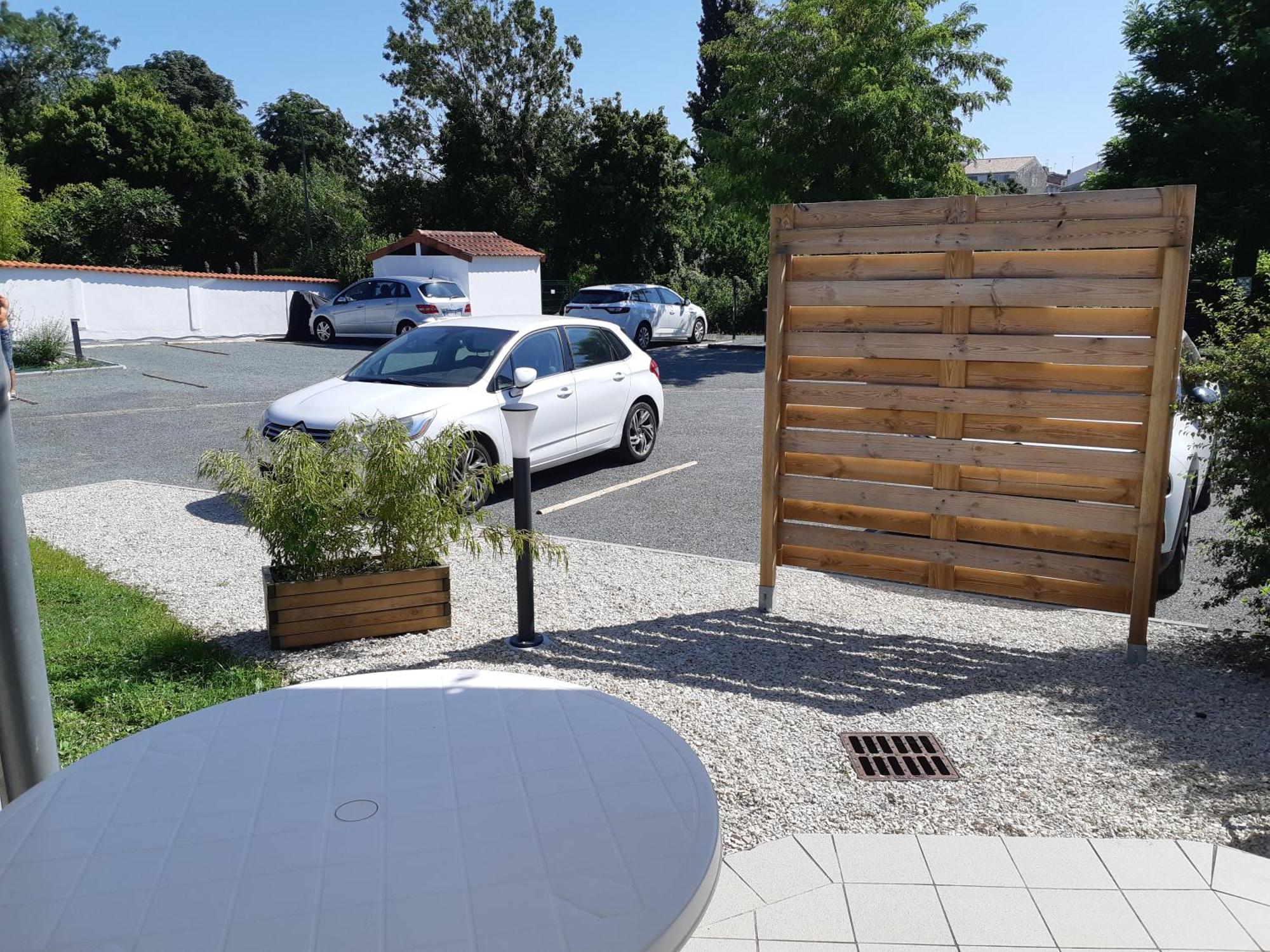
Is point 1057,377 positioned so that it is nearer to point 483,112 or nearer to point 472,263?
point 472,263

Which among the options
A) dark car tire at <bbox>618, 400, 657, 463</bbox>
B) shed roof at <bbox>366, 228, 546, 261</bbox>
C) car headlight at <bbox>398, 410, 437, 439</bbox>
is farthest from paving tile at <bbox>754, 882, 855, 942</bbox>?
shed roof at <bbox>366, 228, 546, 261</bbox>

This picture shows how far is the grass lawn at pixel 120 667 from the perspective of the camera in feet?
13.9

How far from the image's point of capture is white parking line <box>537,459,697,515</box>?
8680 millimetres

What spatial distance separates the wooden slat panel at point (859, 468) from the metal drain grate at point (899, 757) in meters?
1.69

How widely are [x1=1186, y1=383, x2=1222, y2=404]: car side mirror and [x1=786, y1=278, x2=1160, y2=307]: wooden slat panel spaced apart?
569mm

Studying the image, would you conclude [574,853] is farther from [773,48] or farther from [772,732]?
[773,48]

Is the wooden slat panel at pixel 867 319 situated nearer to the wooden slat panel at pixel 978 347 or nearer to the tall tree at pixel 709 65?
the wooden slat panel at pixel 978 347

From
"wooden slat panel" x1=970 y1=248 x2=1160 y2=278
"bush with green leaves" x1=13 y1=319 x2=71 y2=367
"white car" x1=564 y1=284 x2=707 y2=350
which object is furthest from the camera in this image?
"white car" x1=564 y1=284 x2=707 y2=350

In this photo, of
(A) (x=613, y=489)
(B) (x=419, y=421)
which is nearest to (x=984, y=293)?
(B) (x=419, y=421)

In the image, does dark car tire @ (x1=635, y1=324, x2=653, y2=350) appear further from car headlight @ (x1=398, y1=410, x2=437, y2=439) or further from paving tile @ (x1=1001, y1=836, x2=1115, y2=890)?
paving tile @ (x1=1001, y1=836, x2=1115, y2=890)

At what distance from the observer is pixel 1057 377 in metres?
4.95

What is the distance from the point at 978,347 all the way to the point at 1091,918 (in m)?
2.98

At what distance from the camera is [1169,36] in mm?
23953

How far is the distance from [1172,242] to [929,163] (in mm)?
18828
